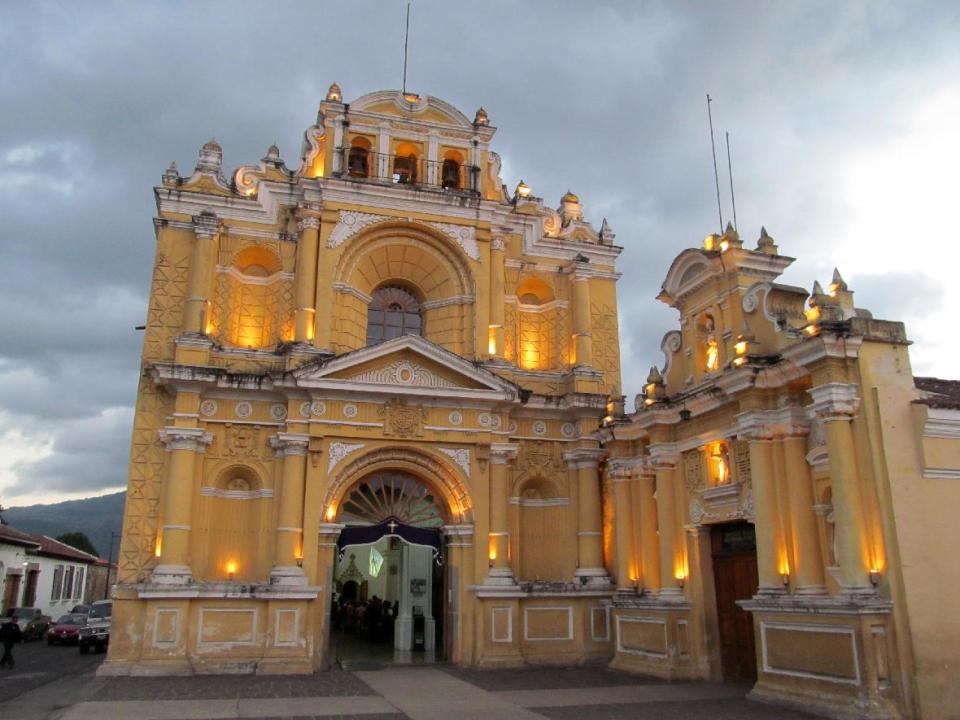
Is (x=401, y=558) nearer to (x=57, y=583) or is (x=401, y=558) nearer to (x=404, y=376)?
(x=404, y=376)

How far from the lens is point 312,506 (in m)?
19.5

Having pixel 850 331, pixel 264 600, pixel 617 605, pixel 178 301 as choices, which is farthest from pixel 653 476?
pixel 178 301

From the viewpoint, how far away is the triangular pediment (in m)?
19.9

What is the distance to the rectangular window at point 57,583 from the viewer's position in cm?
4684

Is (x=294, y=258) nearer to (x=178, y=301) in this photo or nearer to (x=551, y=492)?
(x=178, y=301)

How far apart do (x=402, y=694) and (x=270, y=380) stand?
816 cm

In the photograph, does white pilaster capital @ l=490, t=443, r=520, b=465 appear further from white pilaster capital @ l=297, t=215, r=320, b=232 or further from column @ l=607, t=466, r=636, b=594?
white pilaster capital @ l=297, t=215, r=320, b=232

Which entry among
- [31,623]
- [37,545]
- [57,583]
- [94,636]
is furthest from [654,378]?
[57,583]

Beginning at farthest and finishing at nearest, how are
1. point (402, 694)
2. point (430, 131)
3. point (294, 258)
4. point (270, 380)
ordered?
point (430, 131)
point (294, 258)
point (270, 380)
point (402, 694)

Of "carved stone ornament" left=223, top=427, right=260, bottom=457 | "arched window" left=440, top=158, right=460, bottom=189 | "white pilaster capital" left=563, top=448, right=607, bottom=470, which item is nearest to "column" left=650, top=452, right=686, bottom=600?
"white pilaster capital" left=563, top=448, right=607, bottom=470

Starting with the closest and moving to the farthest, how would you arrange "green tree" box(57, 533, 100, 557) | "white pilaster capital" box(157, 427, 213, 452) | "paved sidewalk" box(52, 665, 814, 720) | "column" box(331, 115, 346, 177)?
"paved sidewalk" box(52, 665, 814, 720) < "white pilaster capital" box(157, 427, 213, 452) < "column" box(331, 115, 346, 177) < "green tree" box(57, 533, 100, 557)

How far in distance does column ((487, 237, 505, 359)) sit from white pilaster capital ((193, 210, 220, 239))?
725cm

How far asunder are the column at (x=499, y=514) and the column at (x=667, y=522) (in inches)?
149

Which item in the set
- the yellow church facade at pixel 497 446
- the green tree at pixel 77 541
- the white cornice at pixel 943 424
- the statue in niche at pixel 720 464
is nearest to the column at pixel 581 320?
the yellow church facade at pixel 497 446
